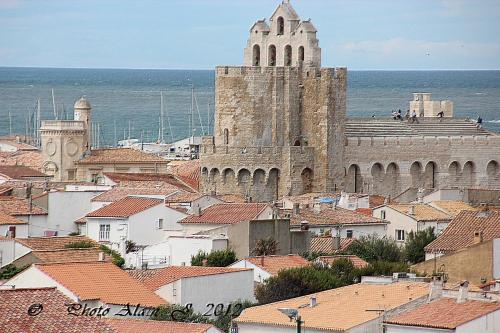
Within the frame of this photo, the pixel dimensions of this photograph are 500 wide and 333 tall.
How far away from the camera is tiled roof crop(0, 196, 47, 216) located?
54.4m

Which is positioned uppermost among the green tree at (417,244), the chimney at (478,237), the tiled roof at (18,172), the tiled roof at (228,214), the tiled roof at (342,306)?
the tiled roof at (342,306)

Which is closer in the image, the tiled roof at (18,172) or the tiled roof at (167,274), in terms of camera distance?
the tiled roof at (167,274)

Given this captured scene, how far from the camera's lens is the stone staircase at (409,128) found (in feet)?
267

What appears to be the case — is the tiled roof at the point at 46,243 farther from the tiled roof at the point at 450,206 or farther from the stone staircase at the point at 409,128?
the stone staircase at the point at 409,128

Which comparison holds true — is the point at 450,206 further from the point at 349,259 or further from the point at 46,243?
the point at 46,243

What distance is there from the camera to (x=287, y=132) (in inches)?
3061

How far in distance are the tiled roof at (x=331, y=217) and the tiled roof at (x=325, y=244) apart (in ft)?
11.8

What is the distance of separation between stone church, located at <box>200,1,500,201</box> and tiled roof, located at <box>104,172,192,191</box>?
1.78 m

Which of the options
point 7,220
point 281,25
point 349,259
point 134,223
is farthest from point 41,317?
point 281,25

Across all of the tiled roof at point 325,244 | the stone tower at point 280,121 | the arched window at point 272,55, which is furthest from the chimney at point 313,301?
the arched window at point 272,55

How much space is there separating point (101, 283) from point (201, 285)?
307cm

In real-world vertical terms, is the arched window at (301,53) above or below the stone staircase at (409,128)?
above

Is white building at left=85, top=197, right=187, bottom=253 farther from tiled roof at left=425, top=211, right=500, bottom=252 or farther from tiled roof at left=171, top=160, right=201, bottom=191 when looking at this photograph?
tiled roof at left=171, top=160, right=201, bottom=191

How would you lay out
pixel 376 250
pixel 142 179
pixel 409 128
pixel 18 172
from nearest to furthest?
pixel 376 250
pixel 142 179
pixel 18 172
pixel 409 128
